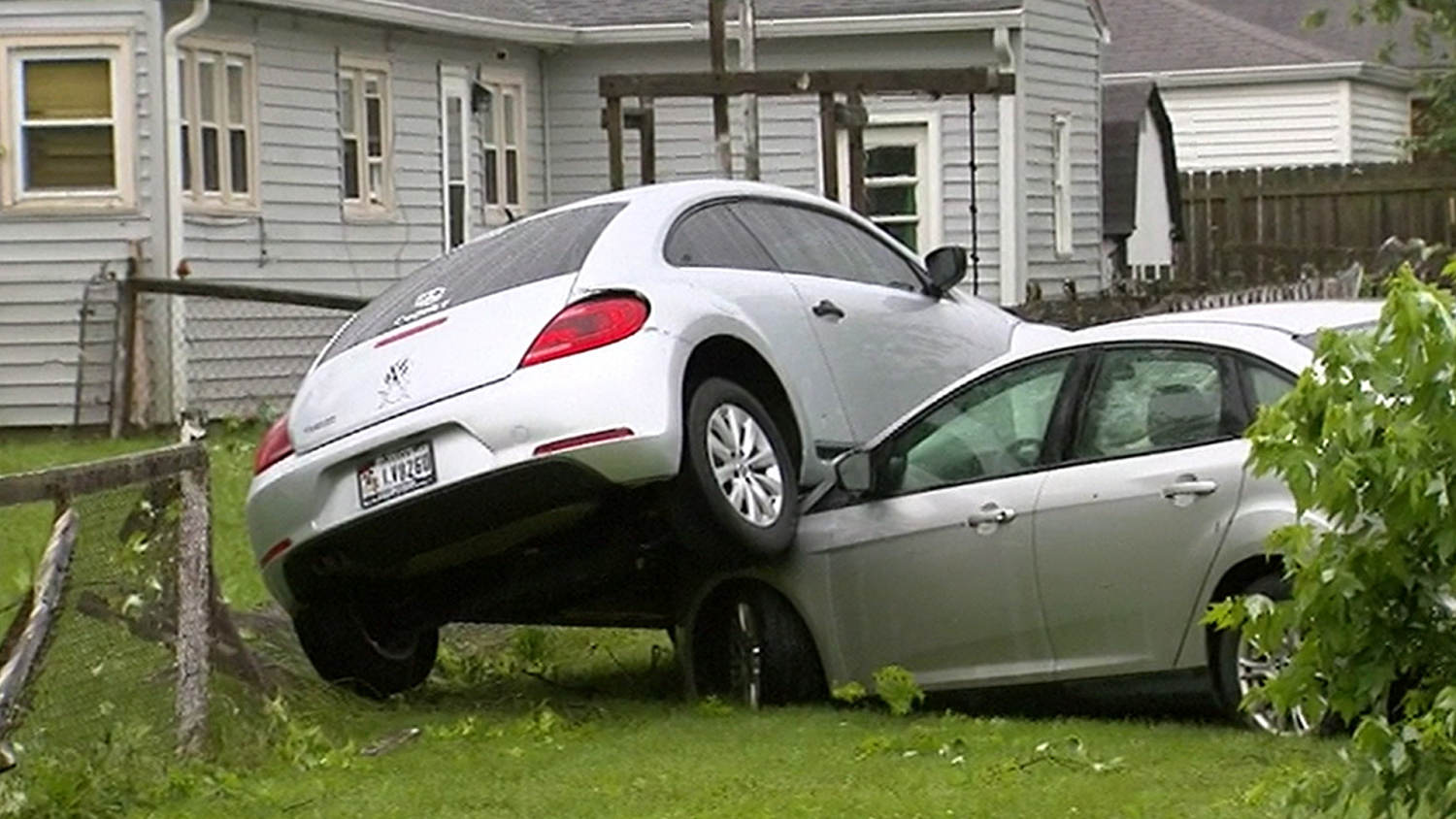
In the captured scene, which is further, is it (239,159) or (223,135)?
(239,159)

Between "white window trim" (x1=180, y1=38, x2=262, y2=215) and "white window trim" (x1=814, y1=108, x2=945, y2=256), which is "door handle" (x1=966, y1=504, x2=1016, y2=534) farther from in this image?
"white window trim" (x1=814, y1=108, x2=945, y2=256)

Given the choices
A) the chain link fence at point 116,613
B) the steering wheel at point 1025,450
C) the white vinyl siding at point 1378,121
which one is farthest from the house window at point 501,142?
the steering wheel at point 1025,450

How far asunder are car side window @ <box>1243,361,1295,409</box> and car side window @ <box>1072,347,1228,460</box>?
11 cm

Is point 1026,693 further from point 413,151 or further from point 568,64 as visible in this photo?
point 568,64

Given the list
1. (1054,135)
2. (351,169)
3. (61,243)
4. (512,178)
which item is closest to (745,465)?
(61,243)

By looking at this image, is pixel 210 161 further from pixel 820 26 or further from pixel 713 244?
pixel 713 244

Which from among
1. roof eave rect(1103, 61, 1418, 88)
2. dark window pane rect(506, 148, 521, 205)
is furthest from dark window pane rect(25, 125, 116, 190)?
roof eave rect(1103, 61, 1418, 88)

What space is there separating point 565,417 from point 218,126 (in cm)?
1538

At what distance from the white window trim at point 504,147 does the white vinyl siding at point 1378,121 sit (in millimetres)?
18133

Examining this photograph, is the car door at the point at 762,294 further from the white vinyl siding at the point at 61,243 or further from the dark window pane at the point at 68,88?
the dark window pane at the point at 68,88

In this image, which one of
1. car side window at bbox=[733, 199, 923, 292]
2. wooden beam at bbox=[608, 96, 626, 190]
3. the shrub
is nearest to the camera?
the shrub

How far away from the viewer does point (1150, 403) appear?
966 centimetres

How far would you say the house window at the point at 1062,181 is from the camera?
31.5 m

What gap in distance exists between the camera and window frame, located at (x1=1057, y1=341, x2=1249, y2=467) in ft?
30.6
